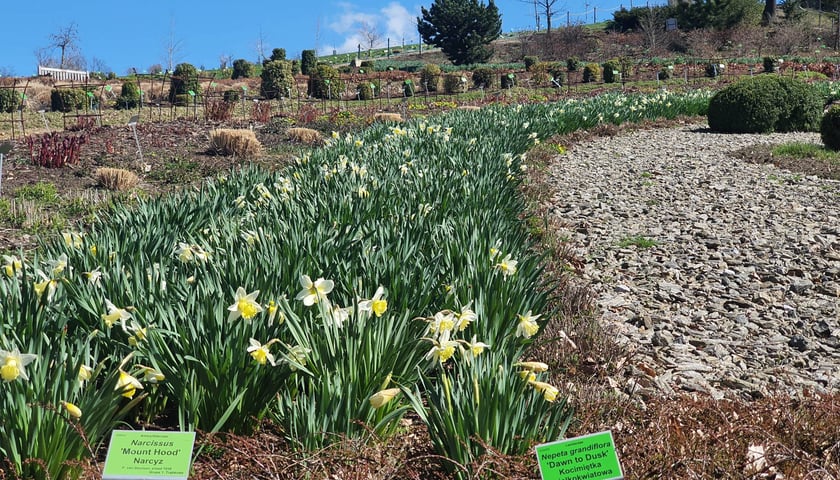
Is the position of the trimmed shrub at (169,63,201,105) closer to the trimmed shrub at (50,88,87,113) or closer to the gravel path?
the trimmed shrub at (50,88,87,113)

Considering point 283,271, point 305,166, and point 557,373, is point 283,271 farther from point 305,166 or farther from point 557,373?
point 305,166

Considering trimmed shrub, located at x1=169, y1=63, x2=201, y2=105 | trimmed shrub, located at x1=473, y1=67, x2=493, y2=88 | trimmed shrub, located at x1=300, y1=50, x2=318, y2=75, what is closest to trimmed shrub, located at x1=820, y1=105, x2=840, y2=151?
trimmed shrub, located at x1=169, y1=63, x2=201, y2=105

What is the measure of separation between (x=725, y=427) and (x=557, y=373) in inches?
33.1

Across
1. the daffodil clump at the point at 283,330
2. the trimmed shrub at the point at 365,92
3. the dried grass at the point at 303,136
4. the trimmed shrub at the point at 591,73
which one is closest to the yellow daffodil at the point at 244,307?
the daffodil clump at the point at 283,330

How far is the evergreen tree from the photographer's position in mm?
48188

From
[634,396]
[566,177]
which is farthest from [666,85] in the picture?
[634,396]

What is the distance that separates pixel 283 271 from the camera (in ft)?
9.52

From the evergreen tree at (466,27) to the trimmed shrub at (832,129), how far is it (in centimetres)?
3914

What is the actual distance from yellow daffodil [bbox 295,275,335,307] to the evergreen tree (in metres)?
48.1

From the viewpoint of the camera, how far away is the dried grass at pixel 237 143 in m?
11.1

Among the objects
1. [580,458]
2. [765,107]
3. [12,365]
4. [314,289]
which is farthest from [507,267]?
[765,107]

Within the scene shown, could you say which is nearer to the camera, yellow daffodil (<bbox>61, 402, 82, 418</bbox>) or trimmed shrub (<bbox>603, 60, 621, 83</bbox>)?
yellow daffodil (<bbox>61, 402, 82, 418</bbox>)

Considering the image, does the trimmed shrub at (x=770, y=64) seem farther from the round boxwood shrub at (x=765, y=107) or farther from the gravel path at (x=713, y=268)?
the gravel path at (x=713, y=268)

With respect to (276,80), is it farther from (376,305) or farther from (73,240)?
(376,305)
